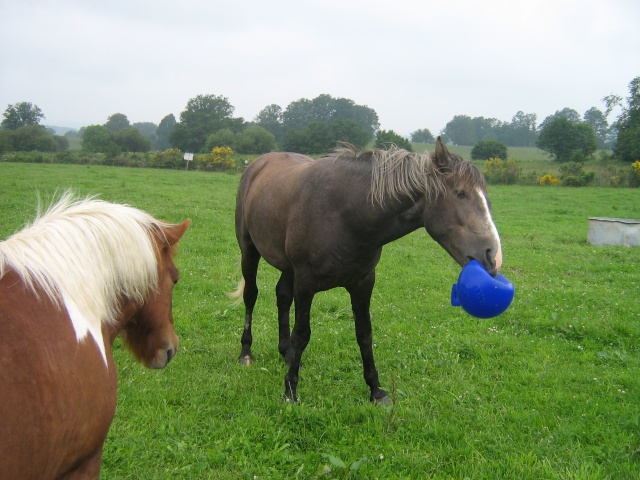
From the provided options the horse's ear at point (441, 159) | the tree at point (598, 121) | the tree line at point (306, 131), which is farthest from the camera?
the tree at point (598, 121)

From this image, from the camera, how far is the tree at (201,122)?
6394 centimetres

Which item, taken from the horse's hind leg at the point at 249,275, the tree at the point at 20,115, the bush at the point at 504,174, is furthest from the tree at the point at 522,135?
the horse's hind leg at the point at 249,275

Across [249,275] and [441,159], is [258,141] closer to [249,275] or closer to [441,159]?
[249,275]

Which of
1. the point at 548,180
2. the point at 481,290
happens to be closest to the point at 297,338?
the point at 481,290

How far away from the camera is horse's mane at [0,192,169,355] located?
5.90ft

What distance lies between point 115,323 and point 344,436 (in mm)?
2092

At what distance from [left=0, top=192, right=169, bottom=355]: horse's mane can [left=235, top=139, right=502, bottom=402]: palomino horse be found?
5.40 feet

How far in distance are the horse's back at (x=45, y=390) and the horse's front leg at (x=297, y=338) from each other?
2.26m

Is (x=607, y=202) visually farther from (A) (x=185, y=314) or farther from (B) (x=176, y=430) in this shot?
(B) (x=176, y=430)

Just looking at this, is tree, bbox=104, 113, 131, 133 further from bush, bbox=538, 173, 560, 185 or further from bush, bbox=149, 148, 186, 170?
bush, bbox=538, 173, 560, 185

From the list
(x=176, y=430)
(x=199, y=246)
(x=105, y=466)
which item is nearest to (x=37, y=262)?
(x=105, y=466)

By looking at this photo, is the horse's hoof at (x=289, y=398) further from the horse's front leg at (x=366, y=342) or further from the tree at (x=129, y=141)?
the tree at (x=129, y=141)

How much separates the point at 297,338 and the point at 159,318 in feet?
6.09

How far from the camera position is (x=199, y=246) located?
952cm
